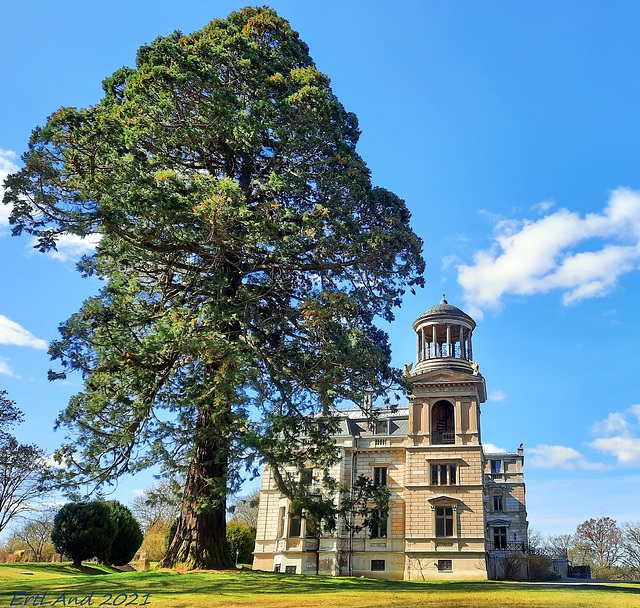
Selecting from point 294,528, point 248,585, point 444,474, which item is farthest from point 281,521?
point 248,585

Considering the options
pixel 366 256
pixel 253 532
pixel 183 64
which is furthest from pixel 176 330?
pixel 253 532

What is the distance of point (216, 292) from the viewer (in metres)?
17.5

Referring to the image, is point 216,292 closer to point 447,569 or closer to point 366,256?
point 366,256

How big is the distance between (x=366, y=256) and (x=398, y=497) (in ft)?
79.8

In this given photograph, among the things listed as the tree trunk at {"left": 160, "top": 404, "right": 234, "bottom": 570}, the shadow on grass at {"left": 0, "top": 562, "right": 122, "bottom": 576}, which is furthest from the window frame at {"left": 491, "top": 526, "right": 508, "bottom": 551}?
the tree trunk at {"left": 160, "top": 404, "right": 234, "bottom": 570}

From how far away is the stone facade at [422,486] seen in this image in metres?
34.6

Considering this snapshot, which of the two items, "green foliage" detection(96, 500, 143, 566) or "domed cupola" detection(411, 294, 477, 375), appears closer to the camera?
"green foliage" detection(96, 500, 143, 566)

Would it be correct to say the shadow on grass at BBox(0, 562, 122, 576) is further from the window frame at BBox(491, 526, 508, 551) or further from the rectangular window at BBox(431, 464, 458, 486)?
the window frame at BBox(491, 526, 508, 551)

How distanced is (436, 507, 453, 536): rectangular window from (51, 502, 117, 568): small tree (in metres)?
19.3

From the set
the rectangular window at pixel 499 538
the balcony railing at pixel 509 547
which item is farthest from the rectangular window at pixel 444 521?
the rectangular window at pixel 499 538

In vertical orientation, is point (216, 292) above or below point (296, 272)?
below

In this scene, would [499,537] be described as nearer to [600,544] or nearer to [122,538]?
[600,544]

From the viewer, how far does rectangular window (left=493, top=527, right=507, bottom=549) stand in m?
45.9

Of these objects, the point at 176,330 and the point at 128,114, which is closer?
the point at 176,330
